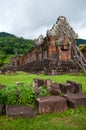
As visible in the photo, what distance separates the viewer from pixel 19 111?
23.2ft

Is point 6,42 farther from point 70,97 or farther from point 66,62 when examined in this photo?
point 70,97

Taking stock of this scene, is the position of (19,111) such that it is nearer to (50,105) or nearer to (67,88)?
(50,105)

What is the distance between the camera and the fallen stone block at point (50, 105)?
24.7 feet

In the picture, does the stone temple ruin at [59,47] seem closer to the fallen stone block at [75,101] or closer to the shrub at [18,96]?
the shrub at [18,96]

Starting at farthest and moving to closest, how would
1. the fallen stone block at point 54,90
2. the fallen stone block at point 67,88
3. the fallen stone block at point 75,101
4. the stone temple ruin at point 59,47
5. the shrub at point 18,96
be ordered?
the stone temple ruin at point 59,47, the fallen stone block at point 67,88, the fallen stone block at point 54,90, the shrub at point 18,96, the fallen stone block at point 75,101

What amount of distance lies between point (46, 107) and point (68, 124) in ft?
3.87

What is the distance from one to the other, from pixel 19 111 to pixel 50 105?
957mm

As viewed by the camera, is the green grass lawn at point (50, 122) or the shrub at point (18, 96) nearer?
the green grass lawn at point (50, 122)

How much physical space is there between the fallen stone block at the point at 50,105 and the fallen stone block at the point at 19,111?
38 cm

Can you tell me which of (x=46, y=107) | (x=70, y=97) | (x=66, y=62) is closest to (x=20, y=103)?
(x=46, y=107)

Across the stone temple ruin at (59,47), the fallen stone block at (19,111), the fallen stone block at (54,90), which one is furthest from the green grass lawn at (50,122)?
the stone temple ruin at (59,47)

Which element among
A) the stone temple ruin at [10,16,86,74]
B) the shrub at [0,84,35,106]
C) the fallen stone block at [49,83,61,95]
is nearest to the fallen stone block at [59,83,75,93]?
the fallen stone block at [49,83,61,95]

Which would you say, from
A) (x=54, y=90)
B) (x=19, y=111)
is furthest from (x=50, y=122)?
(x=54, y=90)

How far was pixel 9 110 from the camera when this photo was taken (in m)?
7.13
